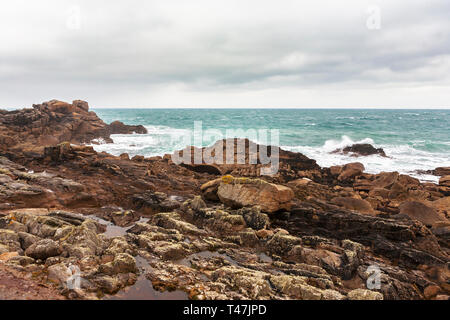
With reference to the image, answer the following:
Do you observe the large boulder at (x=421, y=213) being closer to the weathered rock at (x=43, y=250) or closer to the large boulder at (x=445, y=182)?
the large boulder at (x=445, y=182)

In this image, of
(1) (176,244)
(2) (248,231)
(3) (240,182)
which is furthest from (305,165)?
(1) (176,244)

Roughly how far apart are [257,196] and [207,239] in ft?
10.4

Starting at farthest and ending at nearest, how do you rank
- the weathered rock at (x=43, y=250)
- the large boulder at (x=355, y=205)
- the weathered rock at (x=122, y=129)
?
the weathered rock at (x=122, y=129), the large boulder at (x=355, y=205), the weathered rock at (x=43, y=250)

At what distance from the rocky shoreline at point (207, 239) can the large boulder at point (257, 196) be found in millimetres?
46

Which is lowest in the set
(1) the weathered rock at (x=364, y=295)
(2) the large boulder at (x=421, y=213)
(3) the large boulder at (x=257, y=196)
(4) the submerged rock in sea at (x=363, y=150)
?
(1) the weathered rock at (x=364, y=295)

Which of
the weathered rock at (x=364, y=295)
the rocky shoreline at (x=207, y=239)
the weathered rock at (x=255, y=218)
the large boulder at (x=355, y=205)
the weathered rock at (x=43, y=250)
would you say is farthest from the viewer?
the large boulder at (x=355, y=205)

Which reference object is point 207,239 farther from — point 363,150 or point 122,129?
point 122,129

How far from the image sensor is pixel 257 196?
10.4 m

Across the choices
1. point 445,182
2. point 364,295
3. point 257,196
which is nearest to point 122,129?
point 257,196

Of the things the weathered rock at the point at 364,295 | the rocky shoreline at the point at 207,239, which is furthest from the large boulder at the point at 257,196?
the weathered rock at the point at 364,295

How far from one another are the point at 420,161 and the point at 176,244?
3129cm

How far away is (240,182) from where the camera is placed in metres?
11.1

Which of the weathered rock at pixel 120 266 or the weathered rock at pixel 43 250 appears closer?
the weathered rock at pixel 120 266

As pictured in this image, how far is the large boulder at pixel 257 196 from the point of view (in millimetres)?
10305
